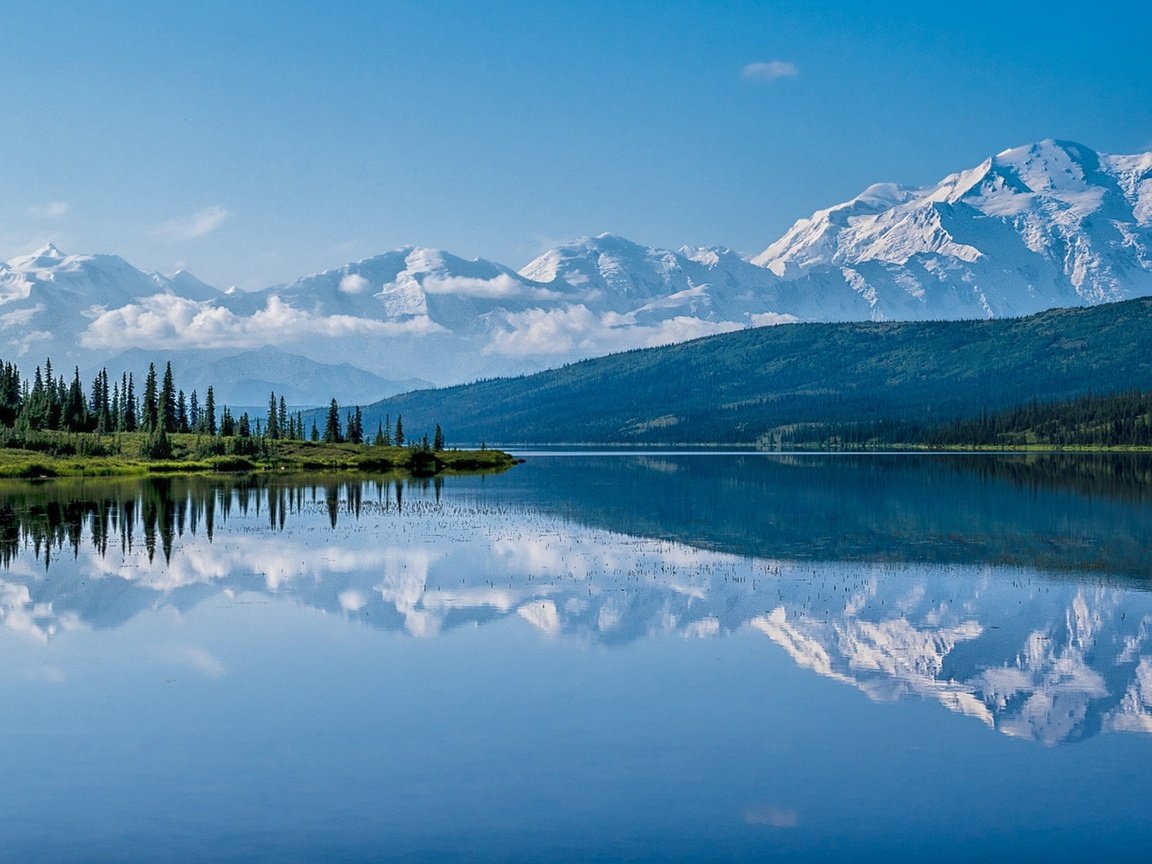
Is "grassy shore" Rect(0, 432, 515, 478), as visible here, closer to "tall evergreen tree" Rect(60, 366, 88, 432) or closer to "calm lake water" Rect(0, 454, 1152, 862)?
"tall evergreen tree" Rect(60, 366, 88, 432)

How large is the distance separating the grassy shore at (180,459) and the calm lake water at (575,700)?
89230mm

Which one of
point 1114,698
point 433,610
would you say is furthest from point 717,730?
point 433,610

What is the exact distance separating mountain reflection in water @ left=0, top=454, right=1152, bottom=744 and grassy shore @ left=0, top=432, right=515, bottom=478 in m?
47.0

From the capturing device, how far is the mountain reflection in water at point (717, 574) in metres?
33.2

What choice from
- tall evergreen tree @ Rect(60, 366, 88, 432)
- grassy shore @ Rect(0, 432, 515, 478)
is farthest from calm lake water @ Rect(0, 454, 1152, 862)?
tall evergreen tree @ Rect(60, 366, 88, 432)

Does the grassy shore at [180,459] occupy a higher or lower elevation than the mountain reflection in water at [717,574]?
higher

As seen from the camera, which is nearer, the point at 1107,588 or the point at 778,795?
the point at 778,795

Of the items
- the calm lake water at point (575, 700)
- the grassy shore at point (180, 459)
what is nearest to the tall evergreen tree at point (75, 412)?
the grassy shore at point (180, 459)

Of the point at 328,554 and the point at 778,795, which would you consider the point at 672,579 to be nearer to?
the point at 328,554

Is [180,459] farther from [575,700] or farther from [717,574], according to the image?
[575,700]

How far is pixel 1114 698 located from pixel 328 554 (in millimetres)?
42805

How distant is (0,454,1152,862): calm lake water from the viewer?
1966 cm

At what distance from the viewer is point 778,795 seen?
21.4 m

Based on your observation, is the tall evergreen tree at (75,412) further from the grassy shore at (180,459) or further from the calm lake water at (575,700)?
the calm lake water at (575,700)
